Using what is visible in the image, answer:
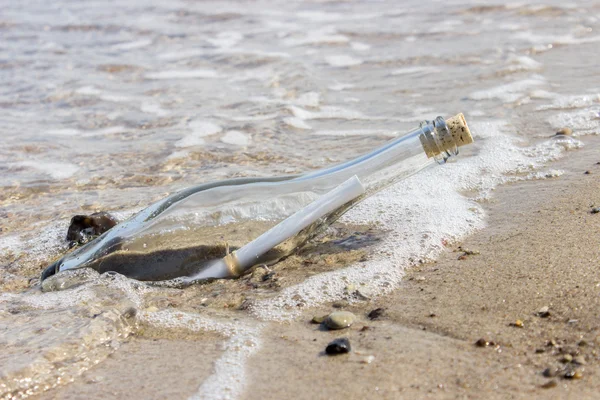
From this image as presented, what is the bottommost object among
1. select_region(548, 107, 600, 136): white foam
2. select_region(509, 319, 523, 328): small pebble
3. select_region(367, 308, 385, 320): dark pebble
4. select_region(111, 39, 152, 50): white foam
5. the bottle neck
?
Result: select_region(548, 107, 600, 136): white foam

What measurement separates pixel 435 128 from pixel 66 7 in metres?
9.33

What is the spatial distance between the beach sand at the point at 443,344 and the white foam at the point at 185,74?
4295mm

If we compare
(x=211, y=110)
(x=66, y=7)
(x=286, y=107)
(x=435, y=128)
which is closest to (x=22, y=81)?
(x=211, y=110)

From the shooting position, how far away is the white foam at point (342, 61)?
6.15 metres

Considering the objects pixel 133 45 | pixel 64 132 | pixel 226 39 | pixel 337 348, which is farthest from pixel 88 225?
pixel 133 45

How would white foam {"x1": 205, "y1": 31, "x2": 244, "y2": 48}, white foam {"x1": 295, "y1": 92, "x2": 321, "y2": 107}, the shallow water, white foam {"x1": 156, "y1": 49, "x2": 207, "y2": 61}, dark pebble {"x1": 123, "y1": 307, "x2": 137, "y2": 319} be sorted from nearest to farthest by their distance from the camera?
dark pebble {"x1": 123, "y1": 307, "x2": 137, "y2": 319}, the shallow water, white foam {"x1": 295, "y1": 92, "x2": 321, "y2": 107}, white foam {"x1": 156, "y1": 49, "x2": 207, "y2": 61}, white foam {"x1": 205, "y1": 31, "x2": 244, "y2": 48}

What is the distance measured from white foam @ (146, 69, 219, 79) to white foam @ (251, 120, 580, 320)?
3112 millimetres

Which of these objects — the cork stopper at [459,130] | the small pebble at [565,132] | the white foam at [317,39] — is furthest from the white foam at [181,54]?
the cork stopper at [459,130]

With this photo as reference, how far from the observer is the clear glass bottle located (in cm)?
222

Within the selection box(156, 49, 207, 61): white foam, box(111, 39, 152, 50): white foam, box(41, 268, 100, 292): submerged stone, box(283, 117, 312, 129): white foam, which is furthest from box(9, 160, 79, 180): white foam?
box(111, 39, 152, 50): white foam

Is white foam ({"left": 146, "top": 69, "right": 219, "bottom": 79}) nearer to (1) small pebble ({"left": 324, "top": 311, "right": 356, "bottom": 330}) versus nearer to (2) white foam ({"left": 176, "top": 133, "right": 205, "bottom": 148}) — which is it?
(2) white foam ({"left": 176, "top": 133, "right": 205, "bottom": 148})

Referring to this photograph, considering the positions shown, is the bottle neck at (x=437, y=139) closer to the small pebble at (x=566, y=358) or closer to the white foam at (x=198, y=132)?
the small pebble at (x=566, y=358)

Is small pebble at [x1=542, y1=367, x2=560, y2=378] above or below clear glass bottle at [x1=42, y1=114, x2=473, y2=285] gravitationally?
below

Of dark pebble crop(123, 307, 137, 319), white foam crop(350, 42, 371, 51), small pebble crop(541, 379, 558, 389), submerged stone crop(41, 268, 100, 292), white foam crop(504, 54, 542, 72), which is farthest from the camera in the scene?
white foam crop(350, 42, 371, 51)
